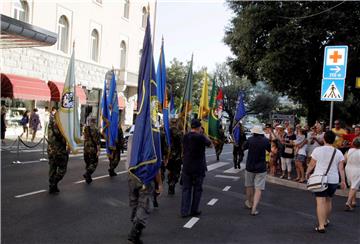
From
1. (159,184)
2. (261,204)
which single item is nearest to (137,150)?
(159,184)

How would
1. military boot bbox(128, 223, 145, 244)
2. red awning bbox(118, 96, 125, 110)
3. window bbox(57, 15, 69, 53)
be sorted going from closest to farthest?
military boot bbox(128, 223, 145, 244) < window bbox(57, 15, 69, 53) < red awning bbox(118, 96, 125, 110)

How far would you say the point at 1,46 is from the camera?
1914 cm

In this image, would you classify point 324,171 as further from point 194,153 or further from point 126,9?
point 126,9

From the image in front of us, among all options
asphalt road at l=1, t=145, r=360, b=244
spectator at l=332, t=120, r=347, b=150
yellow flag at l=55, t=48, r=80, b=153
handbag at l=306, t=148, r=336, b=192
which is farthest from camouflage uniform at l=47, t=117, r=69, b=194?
spectator at l=332, t=120, r=347, b=150

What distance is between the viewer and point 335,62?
1164 cm

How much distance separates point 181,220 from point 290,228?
74.0 inches

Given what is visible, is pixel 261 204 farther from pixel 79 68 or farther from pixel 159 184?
pixel 79 68

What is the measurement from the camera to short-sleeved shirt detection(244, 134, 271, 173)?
8.24m

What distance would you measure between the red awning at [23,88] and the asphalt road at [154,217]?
32.7ft

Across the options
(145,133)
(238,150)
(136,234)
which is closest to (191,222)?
(136,234)

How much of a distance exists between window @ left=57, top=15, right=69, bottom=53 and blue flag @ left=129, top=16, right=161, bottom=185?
2065 centimetres

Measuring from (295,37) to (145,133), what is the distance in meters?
14.6

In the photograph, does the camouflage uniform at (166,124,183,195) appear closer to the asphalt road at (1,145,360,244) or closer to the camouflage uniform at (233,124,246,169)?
the asphalt road at (1,145,360,244)

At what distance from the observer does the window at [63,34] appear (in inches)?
1004
